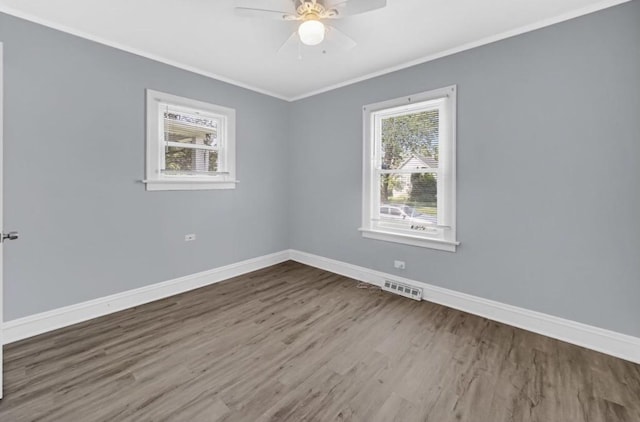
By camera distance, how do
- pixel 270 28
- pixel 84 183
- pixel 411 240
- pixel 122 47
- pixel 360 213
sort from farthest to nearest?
pixel 360 213 < pixel 411 240 < pixel 122 47 < pixel 84 183 < pixel 270 28

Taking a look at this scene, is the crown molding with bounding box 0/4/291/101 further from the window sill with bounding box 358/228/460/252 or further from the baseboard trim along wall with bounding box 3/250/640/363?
the window sill with bounding box 358/228/460/252

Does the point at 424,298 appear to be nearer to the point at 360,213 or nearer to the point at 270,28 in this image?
the point at 360,213

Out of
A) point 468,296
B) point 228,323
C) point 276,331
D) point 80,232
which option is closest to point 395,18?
point 468,296

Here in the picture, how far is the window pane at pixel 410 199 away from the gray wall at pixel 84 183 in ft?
7.15

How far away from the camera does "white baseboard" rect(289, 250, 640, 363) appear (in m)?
2.20

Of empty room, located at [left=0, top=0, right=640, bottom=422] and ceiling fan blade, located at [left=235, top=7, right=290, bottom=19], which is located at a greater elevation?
ceiling fan blade, located at [left=235, top=7, right=290, bottom=19]

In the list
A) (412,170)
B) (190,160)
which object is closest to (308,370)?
(412,170)

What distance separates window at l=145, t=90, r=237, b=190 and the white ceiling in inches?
19.4

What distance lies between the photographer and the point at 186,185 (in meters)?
3.44

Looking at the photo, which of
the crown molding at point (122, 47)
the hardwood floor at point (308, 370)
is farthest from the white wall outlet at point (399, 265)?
the crown molding at point (122, 47)

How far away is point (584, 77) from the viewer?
7.52ft

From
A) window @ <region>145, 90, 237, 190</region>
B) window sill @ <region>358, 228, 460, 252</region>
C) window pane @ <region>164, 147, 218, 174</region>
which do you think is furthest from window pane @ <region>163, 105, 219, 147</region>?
window sill @ <region>358, 228, 460, 252</region>

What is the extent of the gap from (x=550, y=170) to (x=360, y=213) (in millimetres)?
2006

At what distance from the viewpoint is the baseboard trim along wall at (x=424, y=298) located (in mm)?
2270
